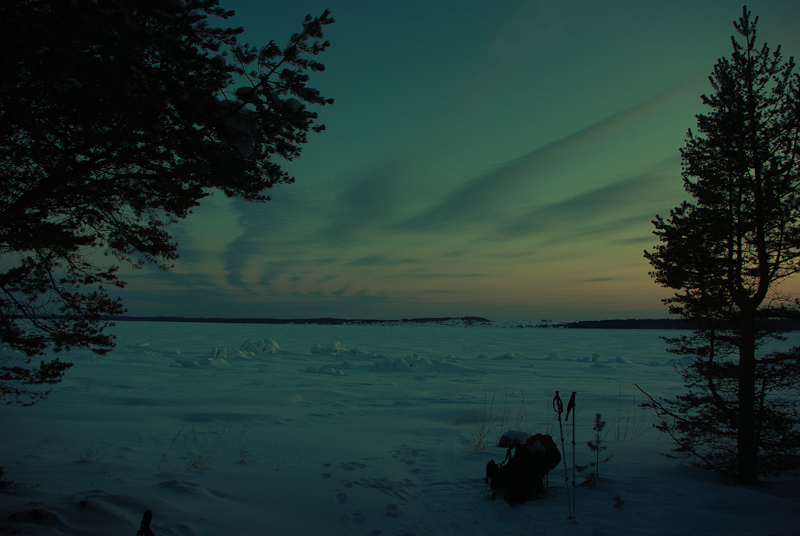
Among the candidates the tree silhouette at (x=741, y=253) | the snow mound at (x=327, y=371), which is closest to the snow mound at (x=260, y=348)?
the snow mound at (x=327, y=371)

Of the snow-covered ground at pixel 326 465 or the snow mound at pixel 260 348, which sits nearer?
the snow-covered ground at pixel 326 465

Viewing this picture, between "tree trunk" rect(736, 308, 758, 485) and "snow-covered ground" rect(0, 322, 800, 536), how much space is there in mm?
307

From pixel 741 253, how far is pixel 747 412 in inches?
82.7

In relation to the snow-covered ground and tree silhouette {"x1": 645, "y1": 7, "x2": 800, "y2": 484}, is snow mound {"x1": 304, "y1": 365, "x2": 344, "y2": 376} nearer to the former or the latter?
the snow-covered ground

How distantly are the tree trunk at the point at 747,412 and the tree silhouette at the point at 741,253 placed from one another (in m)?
0.01

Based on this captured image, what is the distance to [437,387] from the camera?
15.5m

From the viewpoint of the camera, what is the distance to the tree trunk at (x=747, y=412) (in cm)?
539

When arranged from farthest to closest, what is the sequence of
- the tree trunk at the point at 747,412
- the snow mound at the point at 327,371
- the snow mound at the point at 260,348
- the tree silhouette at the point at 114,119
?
the snow mound at the point at 260,348 < the snow mound at the point at 327,371 < the tree trunk at the point at 747,412 < the tree silhouette at the point at 114,119


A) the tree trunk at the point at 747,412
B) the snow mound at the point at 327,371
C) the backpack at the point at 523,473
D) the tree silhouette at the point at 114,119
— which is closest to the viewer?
the tree silhouette at the point at 114,119

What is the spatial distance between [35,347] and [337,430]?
576cm

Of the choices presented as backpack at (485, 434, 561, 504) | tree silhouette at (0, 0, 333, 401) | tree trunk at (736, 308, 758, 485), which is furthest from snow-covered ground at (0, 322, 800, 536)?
tree silhouette at (0, 0, 333, 401)

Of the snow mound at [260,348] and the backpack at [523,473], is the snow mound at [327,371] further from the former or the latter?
the backpack at [523,473]

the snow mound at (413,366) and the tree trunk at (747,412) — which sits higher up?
the tree trunk at (747,412)

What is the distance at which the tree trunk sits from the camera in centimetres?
539
